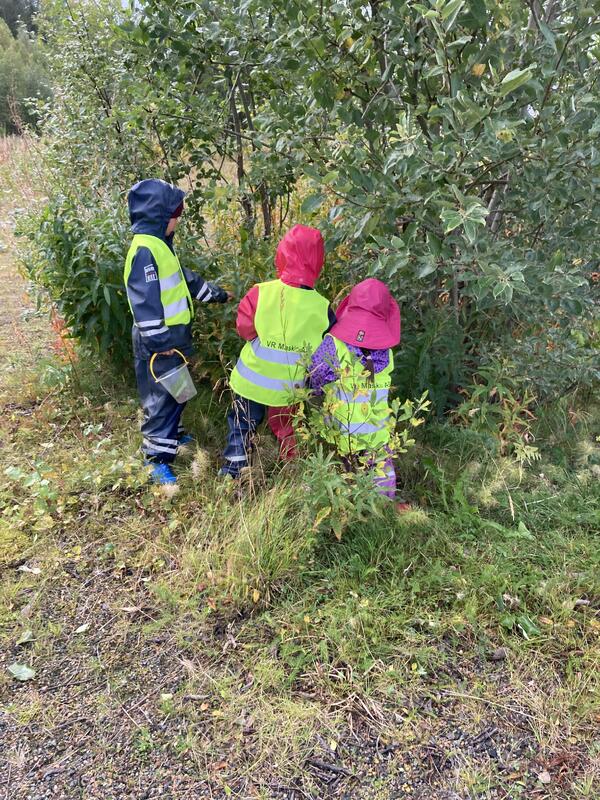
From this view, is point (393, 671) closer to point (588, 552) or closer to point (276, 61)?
point (588, 552)

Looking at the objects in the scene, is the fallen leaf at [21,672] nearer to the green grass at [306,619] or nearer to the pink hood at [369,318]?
the green grass at [306,619]

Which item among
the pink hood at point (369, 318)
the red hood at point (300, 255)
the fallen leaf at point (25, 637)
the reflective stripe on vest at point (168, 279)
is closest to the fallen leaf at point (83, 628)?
the fallen leaf at point (25, 637)

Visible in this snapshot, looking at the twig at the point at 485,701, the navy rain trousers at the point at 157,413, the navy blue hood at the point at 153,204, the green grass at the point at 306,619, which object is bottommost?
the twig at the point at 485,701

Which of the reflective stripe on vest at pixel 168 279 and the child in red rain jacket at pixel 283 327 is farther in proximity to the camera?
the reflective stripe on vest at pixel 168 279

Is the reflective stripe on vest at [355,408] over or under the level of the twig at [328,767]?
over

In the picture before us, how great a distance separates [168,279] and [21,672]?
2009 mm

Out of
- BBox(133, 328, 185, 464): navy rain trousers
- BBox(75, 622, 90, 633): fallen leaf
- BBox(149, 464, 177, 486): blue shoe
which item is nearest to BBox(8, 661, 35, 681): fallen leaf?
BBox(75, 622, 90, 633): fallen leaf

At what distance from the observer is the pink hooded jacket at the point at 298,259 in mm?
2814

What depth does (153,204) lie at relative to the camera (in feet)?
9.92

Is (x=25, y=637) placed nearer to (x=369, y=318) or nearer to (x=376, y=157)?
(x=369, y=318)

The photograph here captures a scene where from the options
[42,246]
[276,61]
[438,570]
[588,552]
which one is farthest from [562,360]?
[42,246]

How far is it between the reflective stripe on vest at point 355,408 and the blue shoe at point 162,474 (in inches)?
41.9

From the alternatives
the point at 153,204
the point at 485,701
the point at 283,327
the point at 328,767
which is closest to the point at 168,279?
the point at 153,204

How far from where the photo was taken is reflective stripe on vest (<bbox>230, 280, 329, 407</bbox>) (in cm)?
289
